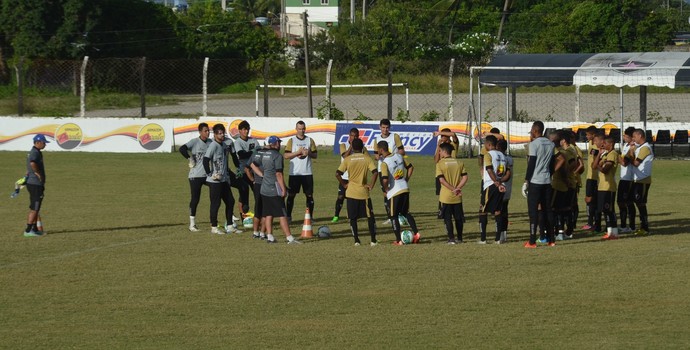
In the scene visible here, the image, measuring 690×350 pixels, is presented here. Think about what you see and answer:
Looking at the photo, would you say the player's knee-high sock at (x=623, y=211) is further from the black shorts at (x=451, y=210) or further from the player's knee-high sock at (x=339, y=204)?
the player's knee-high sock at (x=339, y=204)

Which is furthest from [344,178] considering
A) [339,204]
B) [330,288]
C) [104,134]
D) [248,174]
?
[104,134]

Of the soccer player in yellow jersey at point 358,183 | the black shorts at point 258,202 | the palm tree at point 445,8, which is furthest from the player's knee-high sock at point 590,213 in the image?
the palm tree at point 445,8

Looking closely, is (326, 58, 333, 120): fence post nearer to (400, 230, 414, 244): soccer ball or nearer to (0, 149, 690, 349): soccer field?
(0, 149, 690, 349): soccer field

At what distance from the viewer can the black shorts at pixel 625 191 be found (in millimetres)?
18625

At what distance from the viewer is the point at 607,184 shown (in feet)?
60.7

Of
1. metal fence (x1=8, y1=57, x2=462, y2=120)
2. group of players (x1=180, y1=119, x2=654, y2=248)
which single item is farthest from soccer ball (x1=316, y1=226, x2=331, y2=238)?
metal fence (x1=8, y1=57, x2=462, y2=120)

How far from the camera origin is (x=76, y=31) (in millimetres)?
63562

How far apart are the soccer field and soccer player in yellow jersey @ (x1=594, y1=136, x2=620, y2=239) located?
0.32 metres

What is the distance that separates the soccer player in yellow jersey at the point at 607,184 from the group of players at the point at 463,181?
0.02m

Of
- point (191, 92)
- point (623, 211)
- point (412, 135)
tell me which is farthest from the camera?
point (191, 92)

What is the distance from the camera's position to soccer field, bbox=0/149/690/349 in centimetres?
1138

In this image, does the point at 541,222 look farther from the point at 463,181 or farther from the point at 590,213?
the point at 590,213

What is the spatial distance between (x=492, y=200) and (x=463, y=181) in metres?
0.59

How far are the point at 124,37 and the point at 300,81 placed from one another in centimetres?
1403
